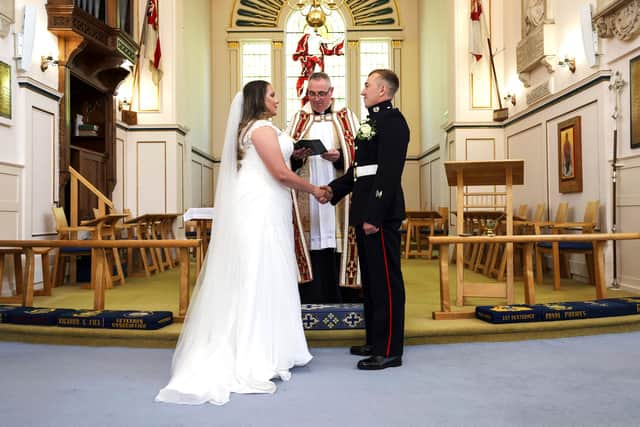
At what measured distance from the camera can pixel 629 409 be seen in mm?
2584

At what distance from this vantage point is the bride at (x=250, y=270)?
3078 millimetres

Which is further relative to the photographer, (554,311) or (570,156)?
(570,156)

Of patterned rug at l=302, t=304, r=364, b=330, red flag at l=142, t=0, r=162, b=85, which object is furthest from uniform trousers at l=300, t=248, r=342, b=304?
red flag at l=142, t=0, r=162, b=85

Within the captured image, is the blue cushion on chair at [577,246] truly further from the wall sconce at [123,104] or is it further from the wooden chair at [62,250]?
the wall sconce at [123,104]

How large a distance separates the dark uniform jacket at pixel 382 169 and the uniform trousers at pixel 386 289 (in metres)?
0.12

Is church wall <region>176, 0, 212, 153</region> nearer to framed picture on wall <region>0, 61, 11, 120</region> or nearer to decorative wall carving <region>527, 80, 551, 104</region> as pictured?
framed picture on wall <region>0, 61, 11, 120</region>

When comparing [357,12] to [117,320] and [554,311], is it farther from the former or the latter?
[117,320]

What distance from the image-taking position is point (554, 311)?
163 inches

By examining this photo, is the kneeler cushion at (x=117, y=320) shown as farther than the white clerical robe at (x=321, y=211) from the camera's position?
No

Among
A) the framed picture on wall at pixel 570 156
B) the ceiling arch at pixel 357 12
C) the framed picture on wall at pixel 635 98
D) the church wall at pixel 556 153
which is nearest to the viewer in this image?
the framed picture on wall at pixel 635 98

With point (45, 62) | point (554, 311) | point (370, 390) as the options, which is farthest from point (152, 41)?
point (370, 390)

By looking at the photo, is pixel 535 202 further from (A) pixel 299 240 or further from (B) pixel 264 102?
A: (B) pixel 264 102

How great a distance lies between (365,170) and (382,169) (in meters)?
0.19

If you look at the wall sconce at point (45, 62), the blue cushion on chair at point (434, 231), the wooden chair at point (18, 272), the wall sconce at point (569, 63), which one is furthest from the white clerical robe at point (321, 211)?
the blue cushion on chair at point (434, 231)
